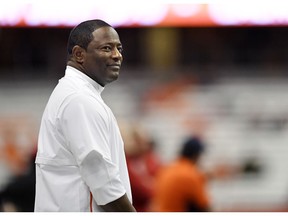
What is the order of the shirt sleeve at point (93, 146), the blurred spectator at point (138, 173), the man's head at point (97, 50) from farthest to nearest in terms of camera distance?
the blurred spectator at point (138, 173) < the man's head at point (97, 50) < the shirt sleeve at point (93, 146)

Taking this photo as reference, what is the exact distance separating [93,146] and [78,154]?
76 millimetres

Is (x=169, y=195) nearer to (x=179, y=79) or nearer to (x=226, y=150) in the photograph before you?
(x=226, y=150)

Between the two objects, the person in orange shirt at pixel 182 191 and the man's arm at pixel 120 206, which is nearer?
the man's arm at pixel 120 206

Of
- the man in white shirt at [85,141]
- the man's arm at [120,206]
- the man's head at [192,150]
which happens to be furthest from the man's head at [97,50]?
the man's head at [192,150]

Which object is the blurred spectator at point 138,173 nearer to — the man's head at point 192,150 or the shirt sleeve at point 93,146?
the man's head at point 192,150

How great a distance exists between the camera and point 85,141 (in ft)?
12.7

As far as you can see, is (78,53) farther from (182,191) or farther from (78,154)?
(182,191)

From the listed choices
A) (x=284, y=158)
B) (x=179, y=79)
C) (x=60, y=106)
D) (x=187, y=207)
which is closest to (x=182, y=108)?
(x=179, y=79)

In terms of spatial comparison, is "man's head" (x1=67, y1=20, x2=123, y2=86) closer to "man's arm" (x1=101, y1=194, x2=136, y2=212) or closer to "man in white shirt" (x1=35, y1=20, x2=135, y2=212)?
"man in white shirt" (x1=35, y1=20, x2=135, y2=212)

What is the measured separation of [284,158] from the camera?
13.5m

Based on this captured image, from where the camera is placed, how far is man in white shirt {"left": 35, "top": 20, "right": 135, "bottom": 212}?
12.8 feet

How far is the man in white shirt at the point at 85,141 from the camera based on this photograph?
3896mm

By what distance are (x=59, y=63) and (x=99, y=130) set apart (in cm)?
1095

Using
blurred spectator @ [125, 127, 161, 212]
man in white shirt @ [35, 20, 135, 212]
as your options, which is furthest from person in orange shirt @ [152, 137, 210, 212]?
man in white shirt @ [35, 20, 135, 212]
